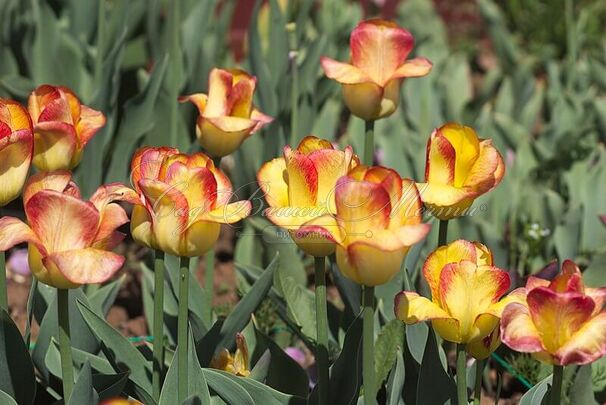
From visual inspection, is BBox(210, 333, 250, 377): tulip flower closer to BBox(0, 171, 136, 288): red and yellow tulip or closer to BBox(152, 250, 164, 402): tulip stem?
BBox(152, 250, 164, 402): tulip stem

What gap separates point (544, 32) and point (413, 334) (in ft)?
11.0

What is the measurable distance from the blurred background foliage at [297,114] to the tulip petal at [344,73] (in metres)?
0.34

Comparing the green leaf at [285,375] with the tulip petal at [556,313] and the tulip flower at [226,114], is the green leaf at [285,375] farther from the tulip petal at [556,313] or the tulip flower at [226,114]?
the tulip petal at [556,313]

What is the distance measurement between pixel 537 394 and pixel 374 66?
51 cm

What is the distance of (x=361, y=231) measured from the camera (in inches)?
41.1

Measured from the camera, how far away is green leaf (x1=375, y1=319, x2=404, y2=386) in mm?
1496

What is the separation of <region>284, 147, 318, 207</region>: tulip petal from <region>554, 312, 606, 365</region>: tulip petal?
0.30 metres

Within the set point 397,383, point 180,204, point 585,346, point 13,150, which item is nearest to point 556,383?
point 585,346

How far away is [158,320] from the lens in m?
1.30

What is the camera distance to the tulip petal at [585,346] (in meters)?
1.04

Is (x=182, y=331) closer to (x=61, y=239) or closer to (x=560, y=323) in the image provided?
(x=61, y=239)

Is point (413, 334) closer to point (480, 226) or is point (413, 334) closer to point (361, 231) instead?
point (361, 231)

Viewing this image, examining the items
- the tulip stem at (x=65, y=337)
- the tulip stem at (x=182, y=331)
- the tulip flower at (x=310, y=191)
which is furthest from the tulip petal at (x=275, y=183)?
the tulip stem at (x=65, y=337)

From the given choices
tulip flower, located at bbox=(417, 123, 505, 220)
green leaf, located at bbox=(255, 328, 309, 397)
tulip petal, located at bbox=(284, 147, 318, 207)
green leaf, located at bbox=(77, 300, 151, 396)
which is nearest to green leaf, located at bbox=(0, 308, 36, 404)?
green leaf, located at bbox=(77, 300, 151, 396)
